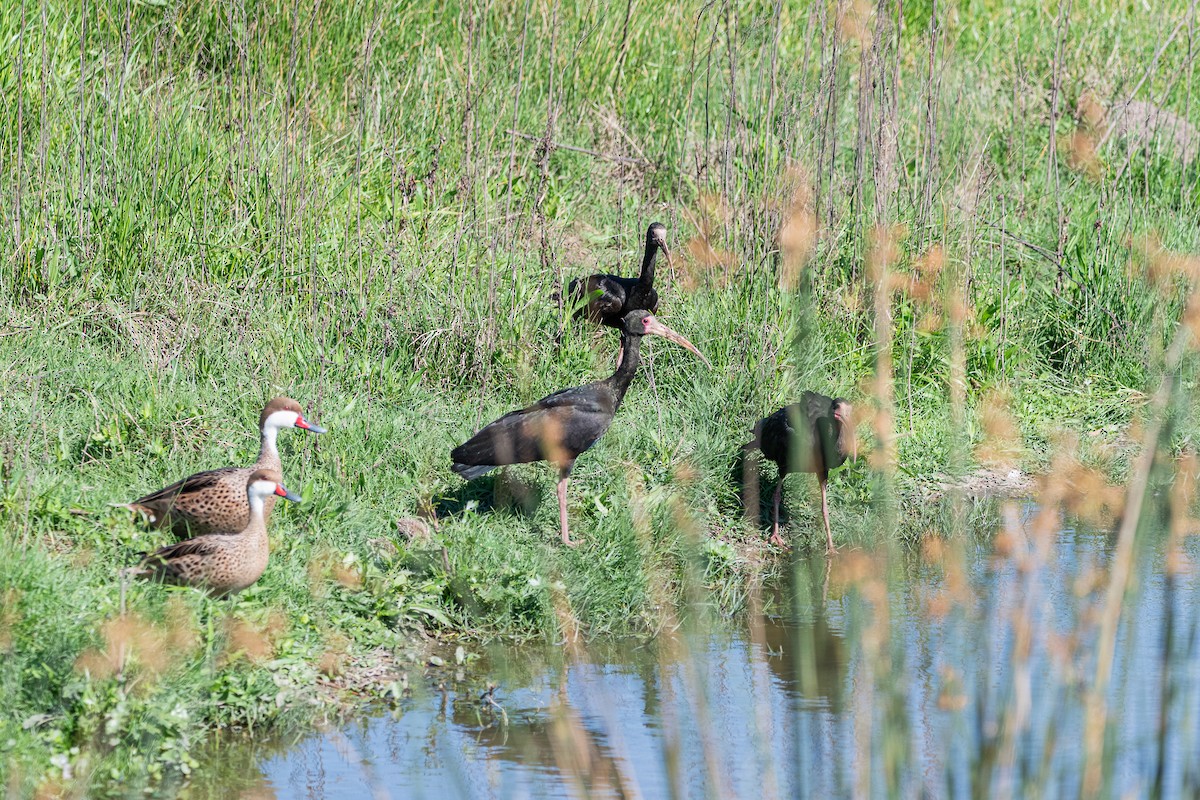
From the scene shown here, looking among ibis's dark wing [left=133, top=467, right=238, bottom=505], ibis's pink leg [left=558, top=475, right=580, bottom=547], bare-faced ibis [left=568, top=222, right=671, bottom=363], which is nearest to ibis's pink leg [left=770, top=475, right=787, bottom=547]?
ibis's pink leg [left=558, top=475, right=580, bottom=547]

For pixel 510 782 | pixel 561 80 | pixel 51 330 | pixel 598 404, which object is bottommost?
pixel 510 782

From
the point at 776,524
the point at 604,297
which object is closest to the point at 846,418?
the point at 776,524

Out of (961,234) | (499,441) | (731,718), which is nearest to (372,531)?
(499,441)

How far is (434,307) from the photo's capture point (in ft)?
25.1

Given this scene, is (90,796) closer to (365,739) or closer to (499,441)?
(365,739)

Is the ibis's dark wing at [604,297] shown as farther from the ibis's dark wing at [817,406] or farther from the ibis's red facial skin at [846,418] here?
the ibis's red facial skin at [846,418]

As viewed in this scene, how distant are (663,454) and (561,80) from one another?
3.99 m

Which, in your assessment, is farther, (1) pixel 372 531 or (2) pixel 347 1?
(2) pixel 347 1

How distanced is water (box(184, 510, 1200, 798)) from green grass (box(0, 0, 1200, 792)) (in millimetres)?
333

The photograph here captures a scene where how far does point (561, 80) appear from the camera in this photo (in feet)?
33.0

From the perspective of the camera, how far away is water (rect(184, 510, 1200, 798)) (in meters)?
2.86

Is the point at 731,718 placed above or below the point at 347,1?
below

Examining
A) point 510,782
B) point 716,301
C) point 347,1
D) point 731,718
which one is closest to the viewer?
point 510,782

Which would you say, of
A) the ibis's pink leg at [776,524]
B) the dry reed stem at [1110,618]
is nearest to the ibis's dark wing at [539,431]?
the ibis's pink leg at [776,524]
